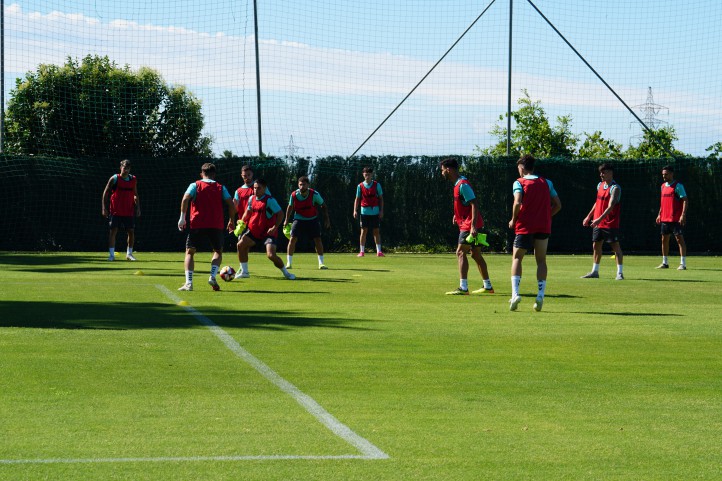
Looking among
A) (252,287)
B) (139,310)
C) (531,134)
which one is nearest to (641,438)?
(139,310)

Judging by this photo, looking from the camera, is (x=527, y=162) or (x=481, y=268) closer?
(x=527, y=162)

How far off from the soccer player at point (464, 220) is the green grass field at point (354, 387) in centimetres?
60

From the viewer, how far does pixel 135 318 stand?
41.3 feet

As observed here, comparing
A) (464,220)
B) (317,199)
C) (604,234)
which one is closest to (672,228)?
(604,234)

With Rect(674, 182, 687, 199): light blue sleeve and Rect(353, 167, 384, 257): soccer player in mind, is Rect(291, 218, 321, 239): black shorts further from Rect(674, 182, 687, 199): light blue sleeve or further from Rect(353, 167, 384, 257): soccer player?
Rect(674, 182, 687, 199): light blue sleeve

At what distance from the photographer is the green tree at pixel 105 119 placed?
107 ft

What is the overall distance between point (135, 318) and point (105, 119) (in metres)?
19.8

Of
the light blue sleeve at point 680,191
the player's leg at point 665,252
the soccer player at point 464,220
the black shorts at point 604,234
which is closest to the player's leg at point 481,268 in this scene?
the soccer player at point 464,220

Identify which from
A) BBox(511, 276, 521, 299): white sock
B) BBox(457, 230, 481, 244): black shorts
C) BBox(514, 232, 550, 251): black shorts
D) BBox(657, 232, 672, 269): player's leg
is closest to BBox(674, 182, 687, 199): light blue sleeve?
BBox(657, 232, 672, 269): player's leg

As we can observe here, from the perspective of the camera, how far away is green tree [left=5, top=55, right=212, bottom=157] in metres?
32.7

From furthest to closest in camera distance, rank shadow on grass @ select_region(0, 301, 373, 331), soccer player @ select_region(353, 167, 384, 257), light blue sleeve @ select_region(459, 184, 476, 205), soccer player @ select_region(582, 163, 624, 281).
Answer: soccer player @ select_region(353, 167, 384, 257) → soccer player @ select_region(582, 163, 624, 281) → light blue sleeve @ select_region(459, 184, 476, 205) → shadow on grass @ select_region(0, 301, 373, 331)

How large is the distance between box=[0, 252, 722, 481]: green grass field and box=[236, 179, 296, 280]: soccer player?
118 inches

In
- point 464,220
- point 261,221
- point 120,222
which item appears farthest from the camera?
point 120,222

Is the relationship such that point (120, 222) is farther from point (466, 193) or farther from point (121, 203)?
point (466, 193)
